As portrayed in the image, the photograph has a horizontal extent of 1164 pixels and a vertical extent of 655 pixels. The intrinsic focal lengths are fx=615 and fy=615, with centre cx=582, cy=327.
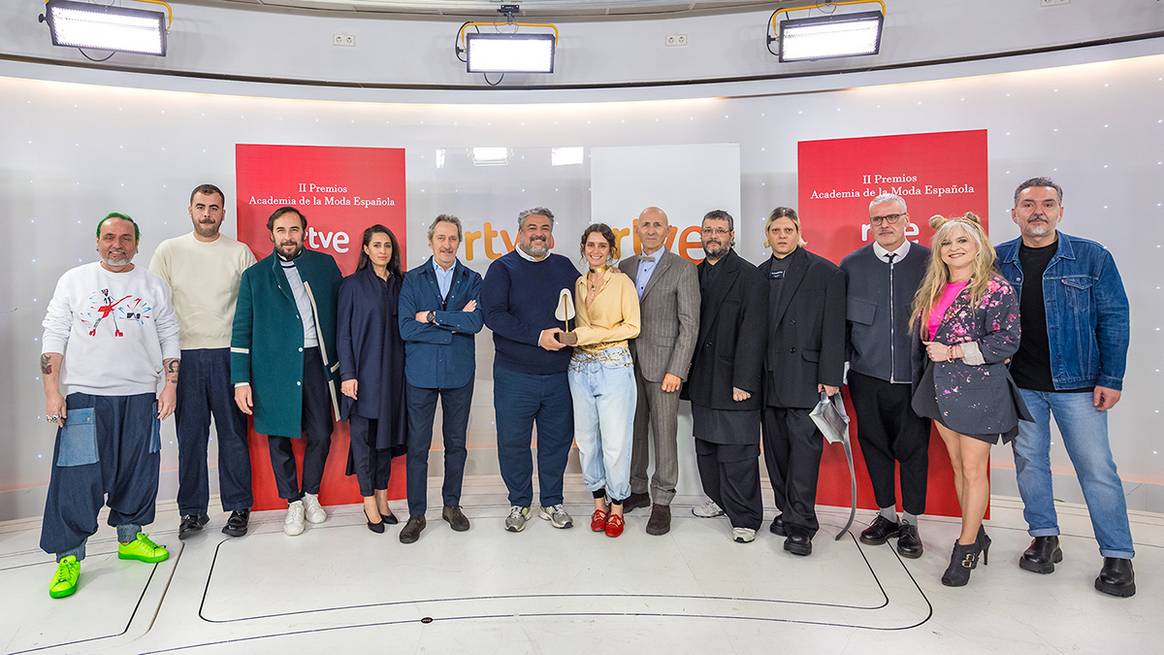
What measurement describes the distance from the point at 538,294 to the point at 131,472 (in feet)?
7.17

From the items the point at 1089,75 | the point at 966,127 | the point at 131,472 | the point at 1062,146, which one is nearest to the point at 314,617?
the point at 131,472

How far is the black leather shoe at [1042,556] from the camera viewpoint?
2975 millimetres

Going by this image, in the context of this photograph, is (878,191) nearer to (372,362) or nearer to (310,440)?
(372,362)

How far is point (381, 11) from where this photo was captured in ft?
14.2

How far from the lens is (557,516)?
3520 millimetres

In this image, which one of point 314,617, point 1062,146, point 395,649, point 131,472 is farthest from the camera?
point 1062,146

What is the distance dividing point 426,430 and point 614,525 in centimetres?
116

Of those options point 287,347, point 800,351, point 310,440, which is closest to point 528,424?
point 310,440

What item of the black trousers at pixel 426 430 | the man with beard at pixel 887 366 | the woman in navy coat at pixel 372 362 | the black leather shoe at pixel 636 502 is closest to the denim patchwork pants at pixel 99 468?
the woman in navy coat at pixel 372 362

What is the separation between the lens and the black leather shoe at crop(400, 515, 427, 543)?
3.31m

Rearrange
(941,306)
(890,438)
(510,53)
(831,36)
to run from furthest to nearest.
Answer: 1. (510,53)
2. (831,36)
3. (890,438)
4. (941,306)

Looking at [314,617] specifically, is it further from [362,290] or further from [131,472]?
[362,290]

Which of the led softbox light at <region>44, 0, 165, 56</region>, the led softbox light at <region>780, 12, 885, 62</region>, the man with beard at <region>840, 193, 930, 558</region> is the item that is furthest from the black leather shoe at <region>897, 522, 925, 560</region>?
the led softbox light at <region>44, 0, 165, 56</region>

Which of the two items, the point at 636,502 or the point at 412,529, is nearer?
the point at 412,529
